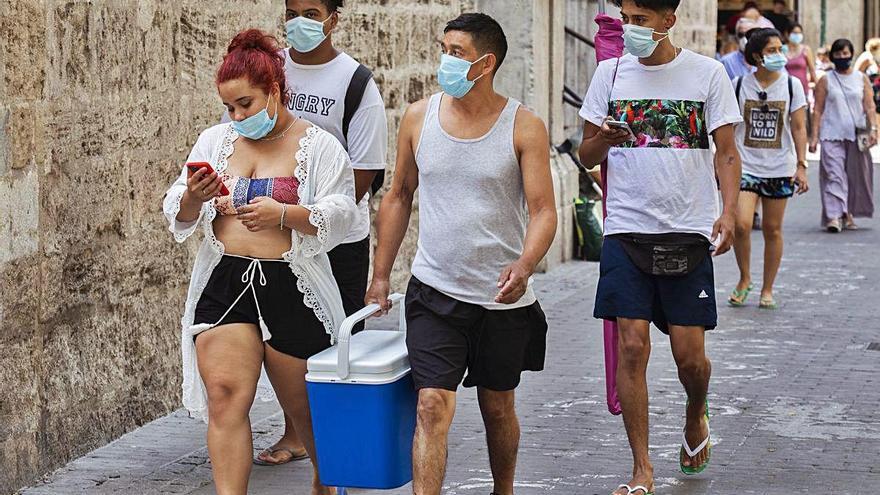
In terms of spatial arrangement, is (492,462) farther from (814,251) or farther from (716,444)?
(814,251)

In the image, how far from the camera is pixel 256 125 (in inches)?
201

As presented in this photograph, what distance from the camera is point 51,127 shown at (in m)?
6.21

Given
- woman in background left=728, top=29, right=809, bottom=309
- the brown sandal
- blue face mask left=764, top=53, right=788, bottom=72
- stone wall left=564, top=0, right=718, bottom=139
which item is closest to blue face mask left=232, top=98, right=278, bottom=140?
the brown sandal

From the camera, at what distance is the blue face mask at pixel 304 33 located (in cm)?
601

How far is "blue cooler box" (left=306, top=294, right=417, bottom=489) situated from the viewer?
479 cm

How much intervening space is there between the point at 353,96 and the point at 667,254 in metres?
1.26

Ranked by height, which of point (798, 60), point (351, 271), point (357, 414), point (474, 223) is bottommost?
point (357, 414)

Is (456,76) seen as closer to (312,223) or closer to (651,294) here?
(312,223)

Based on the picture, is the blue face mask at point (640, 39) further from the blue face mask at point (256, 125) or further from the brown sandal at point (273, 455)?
the brown sandal at point (273, 455)

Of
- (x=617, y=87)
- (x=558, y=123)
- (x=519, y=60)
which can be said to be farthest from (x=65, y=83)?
(x=558, y=123)

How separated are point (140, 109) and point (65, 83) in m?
0.62

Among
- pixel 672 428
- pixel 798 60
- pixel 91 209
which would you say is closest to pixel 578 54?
pixel 798 60

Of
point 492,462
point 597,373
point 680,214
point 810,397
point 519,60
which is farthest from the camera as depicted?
point 519,60

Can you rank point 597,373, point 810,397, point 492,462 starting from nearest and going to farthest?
1. point 492,462
2. point 810,397
3. point 597,373
